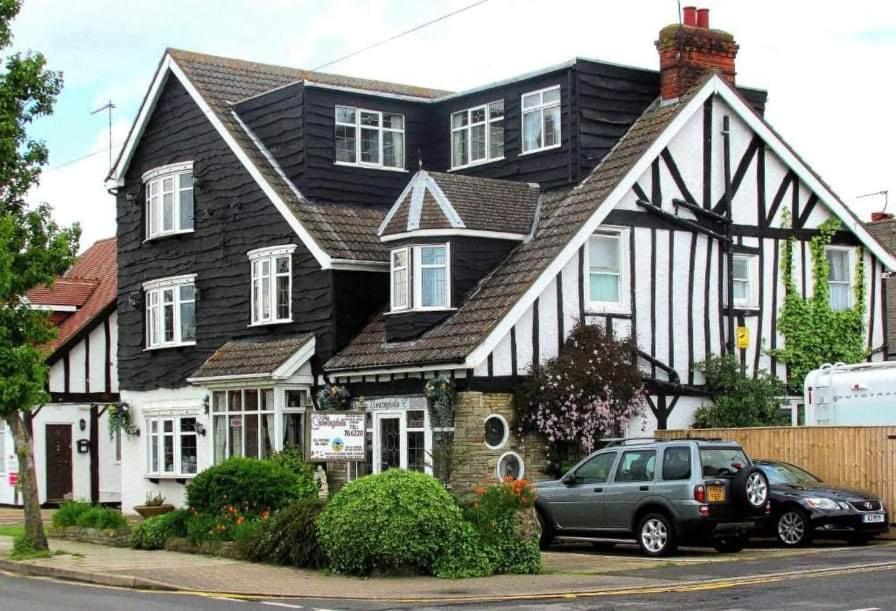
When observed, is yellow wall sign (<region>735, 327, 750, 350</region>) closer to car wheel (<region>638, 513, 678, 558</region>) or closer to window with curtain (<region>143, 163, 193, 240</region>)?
car wheel (<region>638, 513, 678, 558</region>)

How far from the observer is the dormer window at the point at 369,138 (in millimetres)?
32438

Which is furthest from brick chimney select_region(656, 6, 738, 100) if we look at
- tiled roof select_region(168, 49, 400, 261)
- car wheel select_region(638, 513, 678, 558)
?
car wheel select_region(638, 513, 678, 558)

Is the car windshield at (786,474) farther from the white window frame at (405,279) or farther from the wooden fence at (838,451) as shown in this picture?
the white window frame at (405,279)

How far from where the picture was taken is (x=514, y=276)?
90.6 feet

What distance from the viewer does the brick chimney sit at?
3034cm

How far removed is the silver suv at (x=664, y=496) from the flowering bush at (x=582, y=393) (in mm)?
3668

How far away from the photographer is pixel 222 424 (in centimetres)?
3238

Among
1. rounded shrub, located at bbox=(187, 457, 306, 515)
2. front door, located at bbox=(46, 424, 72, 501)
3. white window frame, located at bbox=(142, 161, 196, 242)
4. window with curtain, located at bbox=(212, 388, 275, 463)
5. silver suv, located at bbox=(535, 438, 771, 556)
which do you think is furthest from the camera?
front door, located at bbox=(46, 424, 72, 501)

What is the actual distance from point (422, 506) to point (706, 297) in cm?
1226

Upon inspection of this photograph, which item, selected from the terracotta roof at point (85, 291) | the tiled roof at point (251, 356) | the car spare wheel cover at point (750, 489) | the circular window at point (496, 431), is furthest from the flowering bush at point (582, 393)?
the terracotta roof at point (85, 291)

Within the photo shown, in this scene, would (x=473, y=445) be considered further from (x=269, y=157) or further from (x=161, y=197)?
(x=161, y=197)

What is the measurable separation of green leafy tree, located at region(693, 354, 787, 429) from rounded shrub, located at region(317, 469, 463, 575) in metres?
10.4

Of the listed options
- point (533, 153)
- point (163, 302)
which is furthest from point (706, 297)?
point (163, 302)

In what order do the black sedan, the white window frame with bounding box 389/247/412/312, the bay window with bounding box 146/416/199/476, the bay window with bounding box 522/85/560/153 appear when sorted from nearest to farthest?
the black sedan < the white window frame with bounding box 389/247/412/312 < the bay window with bounding box 522/85/560/153 < the bay window with bounding box 146/416/199/476
